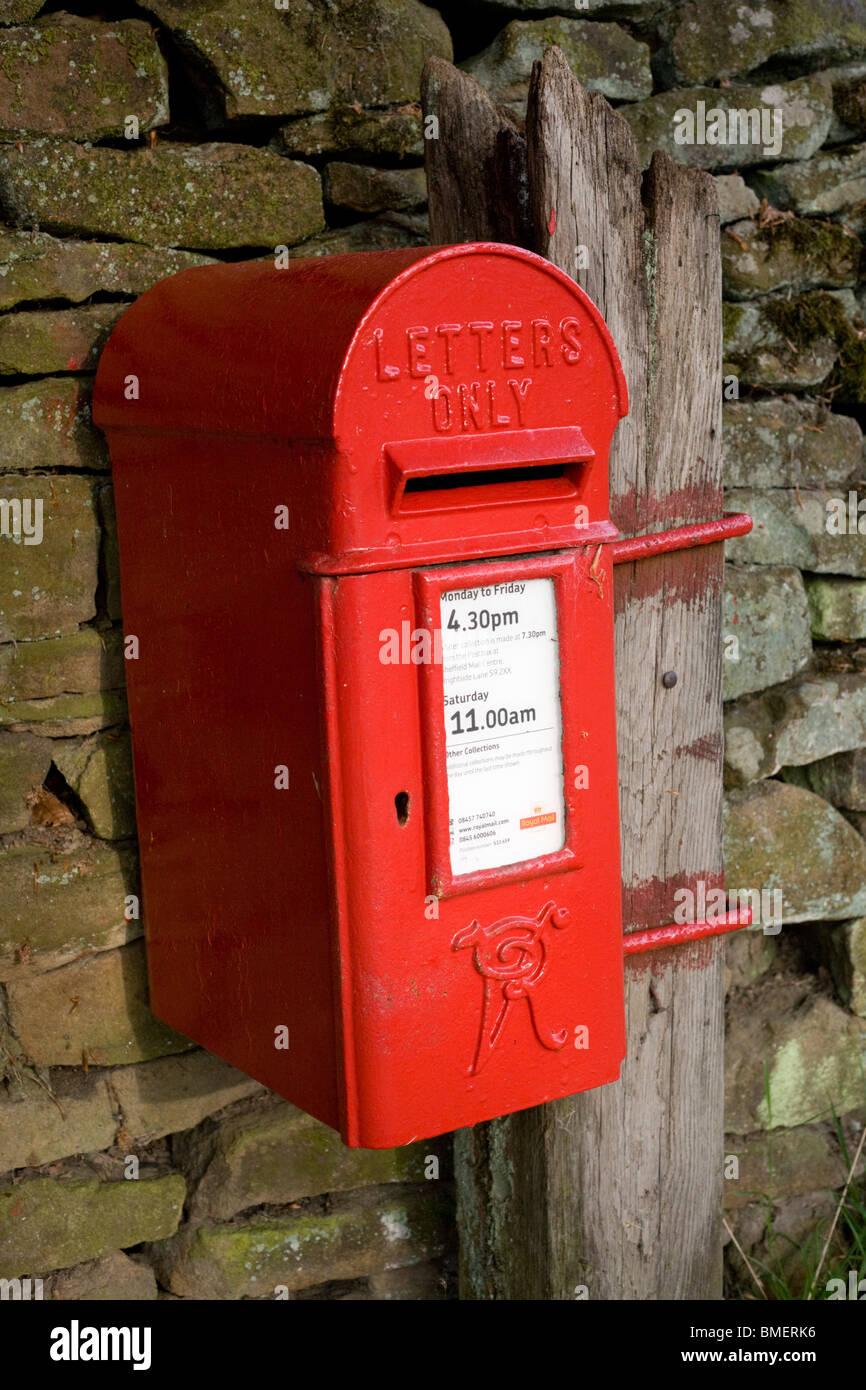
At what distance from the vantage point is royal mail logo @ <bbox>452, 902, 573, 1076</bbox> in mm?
1964

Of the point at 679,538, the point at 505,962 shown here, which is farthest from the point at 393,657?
the point at 679,538

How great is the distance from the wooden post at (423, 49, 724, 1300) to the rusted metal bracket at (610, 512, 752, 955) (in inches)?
1.1

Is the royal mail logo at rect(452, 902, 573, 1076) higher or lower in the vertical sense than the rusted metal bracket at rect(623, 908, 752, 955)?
higher

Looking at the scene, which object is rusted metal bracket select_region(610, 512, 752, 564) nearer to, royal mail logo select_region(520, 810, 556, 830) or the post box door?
the post box door

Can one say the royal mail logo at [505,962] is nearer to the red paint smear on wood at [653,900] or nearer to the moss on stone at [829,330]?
the red paint smear on wood at [653,900]

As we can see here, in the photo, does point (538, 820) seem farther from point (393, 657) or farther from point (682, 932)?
point (682, 932)

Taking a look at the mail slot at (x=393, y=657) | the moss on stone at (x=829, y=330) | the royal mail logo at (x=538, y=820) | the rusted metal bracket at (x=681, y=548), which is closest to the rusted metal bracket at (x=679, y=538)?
the rusted metal bracket at (x=681, y=548)

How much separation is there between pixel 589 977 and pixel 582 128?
1335mm

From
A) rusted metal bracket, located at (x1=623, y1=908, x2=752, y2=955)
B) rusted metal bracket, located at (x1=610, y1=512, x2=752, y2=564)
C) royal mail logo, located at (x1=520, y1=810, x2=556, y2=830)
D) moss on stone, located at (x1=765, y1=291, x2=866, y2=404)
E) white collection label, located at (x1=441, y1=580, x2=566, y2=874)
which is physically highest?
moss on stone, located at (x1=765, y1=291, x2=866, y2=404)

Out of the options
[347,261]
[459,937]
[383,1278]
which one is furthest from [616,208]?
[383,1278]

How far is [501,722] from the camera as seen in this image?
194 centimetres

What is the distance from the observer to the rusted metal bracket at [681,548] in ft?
7.60

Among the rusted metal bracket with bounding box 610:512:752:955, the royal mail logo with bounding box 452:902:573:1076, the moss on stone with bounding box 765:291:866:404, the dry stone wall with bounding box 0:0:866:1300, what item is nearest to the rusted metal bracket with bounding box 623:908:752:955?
the rusted metal bracket with bounding box 610:512:752:955

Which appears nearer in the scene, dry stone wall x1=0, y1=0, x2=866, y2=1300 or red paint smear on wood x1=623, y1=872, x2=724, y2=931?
dry stone wall x1=0, y1=0, x2=866, y2=1300
